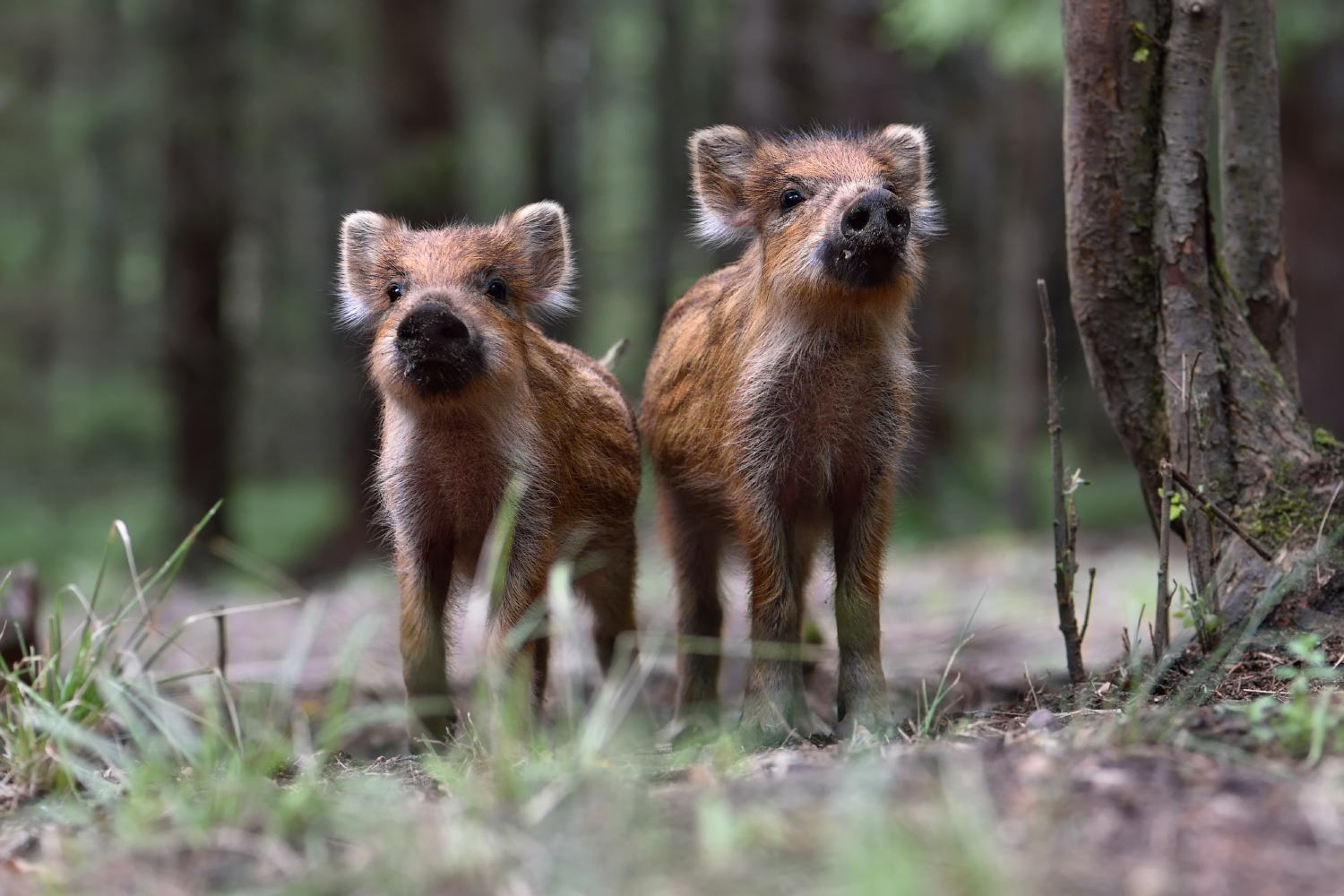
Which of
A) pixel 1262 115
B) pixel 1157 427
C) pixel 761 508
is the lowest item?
pixel 761 508

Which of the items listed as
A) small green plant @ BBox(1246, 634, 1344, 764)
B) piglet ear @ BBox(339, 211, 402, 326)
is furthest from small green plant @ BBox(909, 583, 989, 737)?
piglet ear @ BBox(339, 211, 402, 326)

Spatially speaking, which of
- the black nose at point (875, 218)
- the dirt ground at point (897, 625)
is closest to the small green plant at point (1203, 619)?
the dirt ground at point (897, 625)

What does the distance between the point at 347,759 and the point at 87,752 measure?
1.09 m

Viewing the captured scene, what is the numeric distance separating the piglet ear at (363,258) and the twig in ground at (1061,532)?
10.6 ft

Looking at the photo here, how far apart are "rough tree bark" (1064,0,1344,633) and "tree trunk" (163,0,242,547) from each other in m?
11.5

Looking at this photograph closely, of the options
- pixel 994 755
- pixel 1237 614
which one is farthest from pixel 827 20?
pixel 994 755

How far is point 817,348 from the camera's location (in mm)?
5875

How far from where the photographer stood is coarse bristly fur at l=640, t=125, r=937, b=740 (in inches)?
225

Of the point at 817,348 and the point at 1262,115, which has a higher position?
the point at 1262,115

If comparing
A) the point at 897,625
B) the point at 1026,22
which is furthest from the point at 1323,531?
the point at 1026,22

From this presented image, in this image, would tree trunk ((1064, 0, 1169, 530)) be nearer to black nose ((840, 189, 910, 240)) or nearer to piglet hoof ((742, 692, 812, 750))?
black nose ((840, 189, 910, 240))

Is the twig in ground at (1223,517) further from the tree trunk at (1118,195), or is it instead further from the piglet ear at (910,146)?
the piglet ear at (910,146)

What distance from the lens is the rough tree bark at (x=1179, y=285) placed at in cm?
553

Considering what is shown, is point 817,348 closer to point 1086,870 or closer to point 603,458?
point 603,458
